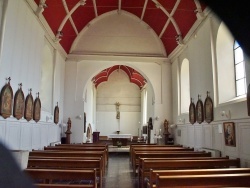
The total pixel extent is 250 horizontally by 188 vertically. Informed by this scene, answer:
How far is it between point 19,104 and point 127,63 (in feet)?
23.0

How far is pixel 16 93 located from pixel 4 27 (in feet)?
5.61

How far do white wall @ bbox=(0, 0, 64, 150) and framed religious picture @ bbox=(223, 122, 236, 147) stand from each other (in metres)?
5.56

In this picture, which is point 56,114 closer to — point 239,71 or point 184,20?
point 184,20

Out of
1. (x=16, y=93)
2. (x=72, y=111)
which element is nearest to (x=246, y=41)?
(x=16, y=93)

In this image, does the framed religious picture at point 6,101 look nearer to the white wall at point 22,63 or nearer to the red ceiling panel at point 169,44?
the white wall at point 22,63

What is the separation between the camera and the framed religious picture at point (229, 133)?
6.28m

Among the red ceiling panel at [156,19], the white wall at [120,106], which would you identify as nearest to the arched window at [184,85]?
the red ceiling panel at [156,19]

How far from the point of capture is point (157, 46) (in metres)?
12.8

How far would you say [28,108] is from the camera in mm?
7344

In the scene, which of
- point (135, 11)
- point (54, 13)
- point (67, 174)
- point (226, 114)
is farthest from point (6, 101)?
point (135, 11)

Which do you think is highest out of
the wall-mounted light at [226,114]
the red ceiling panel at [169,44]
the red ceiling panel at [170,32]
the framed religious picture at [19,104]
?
the red ceiling panel at [170,32]

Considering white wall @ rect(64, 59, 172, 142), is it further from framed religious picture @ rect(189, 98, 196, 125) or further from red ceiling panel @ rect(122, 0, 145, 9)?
framed religious picture @ rect(189, 98, 196, 125)

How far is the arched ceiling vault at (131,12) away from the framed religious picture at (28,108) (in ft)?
9.03

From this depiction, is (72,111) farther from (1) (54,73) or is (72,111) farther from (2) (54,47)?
(2) (54,47)
